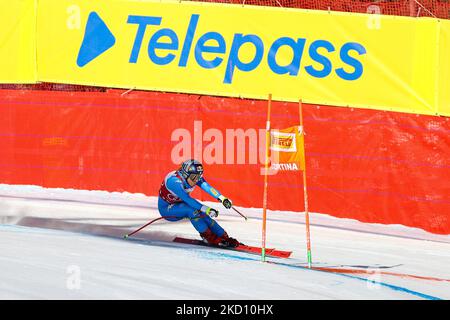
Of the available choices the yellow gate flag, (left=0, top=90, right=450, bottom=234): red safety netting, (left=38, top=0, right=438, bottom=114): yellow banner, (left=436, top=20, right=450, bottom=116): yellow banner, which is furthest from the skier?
(left=436, top=20, right=450, bottom=116): yellow banner

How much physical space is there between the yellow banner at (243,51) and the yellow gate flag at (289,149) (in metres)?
4.78

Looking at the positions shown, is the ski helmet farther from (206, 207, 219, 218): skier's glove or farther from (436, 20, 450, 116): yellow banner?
(436, 20, 450, 116): yellow banner

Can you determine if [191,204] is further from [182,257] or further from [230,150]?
[230,150]

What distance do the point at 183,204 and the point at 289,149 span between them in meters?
2.62

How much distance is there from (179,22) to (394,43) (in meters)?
4.39

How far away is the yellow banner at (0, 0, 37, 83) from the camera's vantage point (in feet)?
59.0

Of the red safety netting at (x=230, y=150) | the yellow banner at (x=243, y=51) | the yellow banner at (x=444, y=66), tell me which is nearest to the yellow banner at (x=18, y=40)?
the yellow banner at (x=243, y=51)

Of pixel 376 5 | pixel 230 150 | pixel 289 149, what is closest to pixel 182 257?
pixel 289 149

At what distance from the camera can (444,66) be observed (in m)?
14.8

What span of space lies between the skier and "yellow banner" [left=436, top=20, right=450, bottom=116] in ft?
15.4

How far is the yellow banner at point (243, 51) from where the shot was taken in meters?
15.3

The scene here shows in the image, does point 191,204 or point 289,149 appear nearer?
point 289,149

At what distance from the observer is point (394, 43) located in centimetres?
1532
